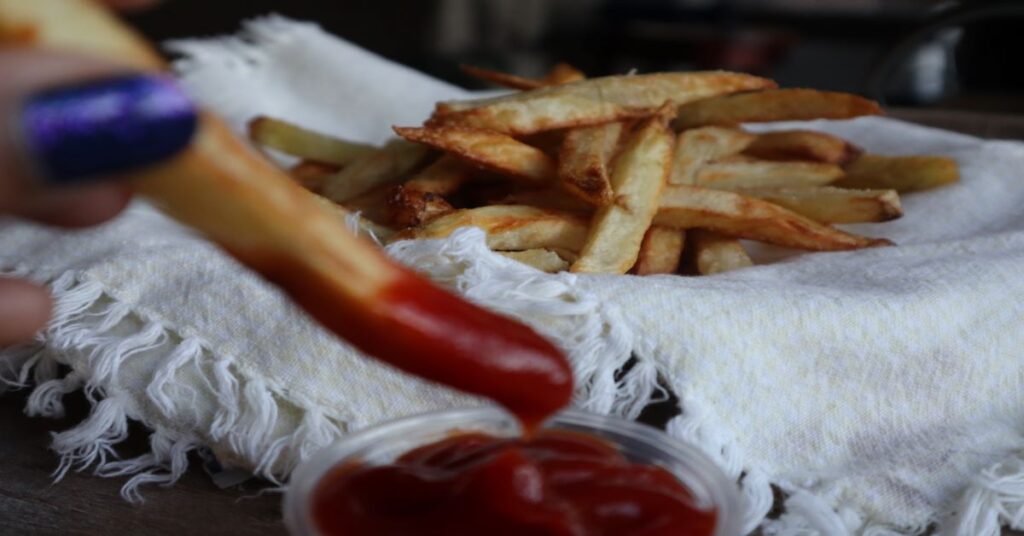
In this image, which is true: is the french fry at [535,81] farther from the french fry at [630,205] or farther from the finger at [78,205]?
the finger at [78,205]

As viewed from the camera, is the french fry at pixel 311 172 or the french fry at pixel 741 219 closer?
the french fry at pixel 741 219

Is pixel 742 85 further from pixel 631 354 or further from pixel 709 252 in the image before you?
pixel 631 354

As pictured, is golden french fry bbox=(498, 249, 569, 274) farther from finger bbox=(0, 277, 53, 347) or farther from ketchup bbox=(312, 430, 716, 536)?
finger bbox=(0, 277, 53, 347)

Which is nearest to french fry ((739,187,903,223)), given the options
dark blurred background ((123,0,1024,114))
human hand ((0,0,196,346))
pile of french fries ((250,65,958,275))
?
pile of french fries ((250,65,958,275))

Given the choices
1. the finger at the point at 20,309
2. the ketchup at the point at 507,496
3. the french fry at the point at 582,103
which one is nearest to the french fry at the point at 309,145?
the french fry at the point at 582,103

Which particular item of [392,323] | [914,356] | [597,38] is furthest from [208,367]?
[597,38]

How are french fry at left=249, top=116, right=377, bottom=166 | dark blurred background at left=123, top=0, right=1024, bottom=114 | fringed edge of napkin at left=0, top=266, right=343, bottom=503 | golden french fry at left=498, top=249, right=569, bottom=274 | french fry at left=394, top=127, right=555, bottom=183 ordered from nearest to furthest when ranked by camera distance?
fringed edge of napkin at left=0, top=266, right=343, bottom=503, golden french fry at left=498, top=249, right=569, bottom=274, french fry at left=394, top=127, right=555, bottom=183, french fry at left=249, top=116, right=377, bottom=166, dark blurred background at left=123, top=0, right=1024, bottom=114
